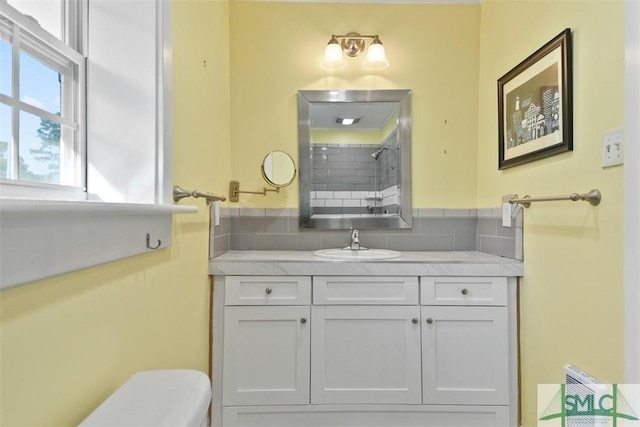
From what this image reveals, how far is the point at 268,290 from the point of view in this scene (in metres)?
1.52

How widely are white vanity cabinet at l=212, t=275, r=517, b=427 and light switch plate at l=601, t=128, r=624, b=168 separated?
0.70m

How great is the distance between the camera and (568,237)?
120 centimetres

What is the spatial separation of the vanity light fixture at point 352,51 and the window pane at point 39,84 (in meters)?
1.39

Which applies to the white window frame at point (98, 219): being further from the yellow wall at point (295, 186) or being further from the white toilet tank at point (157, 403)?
the white toilet tank at point (157, 403)

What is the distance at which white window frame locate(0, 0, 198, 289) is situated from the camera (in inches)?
21.6

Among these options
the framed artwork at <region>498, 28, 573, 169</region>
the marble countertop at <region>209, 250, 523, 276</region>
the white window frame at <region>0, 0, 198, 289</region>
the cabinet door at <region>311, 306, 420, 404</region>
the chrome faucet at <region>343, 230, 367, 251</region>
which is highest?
the framed artwork at <region>498, 28, 573, 169</region>

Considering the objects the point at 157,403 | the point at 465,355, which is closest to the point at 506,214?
the point at 465,355

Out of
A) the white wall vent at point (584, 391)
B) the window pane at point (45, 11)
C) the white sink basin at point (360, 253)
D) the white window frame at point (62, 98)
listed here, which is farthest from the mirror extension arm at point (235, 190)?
the white wall vent at point (584, 391)

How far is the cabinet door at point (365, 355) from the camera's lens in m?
1.50

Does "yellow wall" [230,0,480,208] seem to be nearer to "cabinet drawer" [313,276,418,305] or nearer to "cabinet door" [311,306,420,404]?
"cabinet drawer" [313,276,418,305]

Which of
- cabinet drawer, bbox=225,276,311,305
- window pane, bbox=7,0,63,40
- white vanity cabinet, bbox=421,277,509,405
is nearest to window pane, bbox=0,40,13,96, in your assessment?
window pane, bbox=7,0,63,40

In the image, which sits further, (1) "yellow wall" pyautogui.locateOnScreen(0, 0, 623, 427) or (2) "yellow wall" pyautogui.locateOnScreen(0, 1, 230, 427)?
(1) "yellow wall" pyautogui.locateOnScreen(0, 0, 623, 427)

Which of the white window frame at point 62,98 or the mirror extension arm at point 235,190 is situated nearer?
the white window frame at point 62,98

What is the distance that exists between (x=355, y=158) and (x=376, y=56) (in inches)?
24.1
